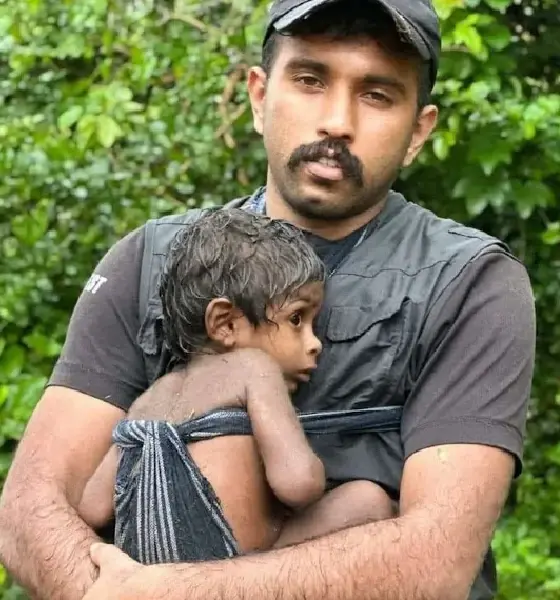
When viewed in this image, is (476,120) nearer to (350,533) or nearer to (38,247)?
(38,247)

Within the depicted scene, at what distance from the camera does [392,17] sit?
2387 millimetres

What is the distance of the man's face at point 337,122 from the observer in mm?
2463

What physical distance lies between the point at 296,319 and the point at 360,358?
5.9 inches

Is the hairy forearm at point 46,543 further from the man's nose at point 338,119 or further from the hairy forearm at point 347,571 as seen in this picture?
the man's nose at point 338,119

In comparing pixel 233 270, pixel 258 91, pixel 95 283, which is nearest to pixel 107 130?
pixel 258 91

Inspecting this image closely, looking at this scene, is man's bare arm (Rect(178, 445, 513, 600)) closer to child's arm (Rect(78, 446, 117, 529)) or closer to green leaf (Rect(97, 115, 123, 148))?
child's arm (Rect(78, 446, 117, 529))

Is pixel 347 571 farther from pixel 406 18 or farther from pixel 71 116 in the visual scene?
pixel 71 116

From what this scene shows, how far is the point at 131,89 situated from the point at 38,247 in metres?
0.96

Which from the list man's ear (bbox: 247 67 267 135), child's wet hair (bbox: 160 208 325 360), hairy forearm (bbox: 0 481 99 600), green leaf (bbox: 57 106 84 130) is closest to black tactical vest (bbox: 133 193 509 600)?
child's wet hair (bbox: 160 208 325 360)

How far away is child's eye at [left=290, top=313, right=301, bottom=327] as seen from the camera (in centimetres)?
228

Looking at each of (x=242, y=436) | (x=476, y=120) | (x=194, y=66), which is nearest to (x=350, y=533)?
(x=242, y=436)

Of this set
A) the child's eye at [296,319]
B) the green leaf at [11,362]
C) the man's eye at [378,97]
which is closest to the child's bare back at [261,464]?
the child's eye at [296,319]

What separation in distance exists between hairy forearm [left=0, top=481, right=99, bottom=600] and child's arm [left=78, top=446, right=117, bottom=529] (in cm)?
3

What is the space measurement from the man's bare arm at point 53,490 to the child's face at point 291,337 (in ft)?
1.30
